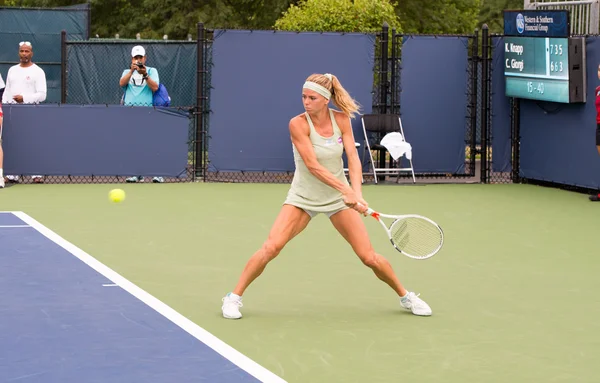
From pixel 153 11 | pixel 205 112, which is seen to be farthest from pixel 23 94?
pixel 153 11

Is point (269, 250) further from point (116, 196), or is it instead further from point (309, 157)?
point (116, 196)

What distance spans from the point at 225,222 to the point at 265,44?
5459 millimetres

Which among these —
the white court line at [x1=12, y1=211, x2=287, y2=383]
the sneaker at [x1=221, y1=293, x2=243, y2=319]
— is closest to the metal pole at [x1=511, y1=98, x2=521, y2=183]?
the white court line at [x1=12, y1=211, x2=287, y2=383]

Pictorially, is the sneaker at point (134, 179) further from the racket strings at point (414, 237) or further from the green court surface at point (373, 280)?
the racket strings at point (414, 237)

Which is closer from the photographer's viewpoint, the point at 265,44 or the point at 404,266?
the point at 404,266

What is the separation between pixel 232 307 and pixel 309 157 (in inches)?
46.2

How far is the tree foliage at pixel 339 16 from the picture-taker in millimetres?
20156

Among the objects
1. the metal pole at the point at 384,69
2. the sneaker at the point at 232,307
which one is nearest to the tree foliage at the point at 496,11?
the metal pole at the point at 384,69

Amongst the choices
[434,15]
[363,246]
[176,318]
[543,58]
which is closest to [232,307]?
[176,318]

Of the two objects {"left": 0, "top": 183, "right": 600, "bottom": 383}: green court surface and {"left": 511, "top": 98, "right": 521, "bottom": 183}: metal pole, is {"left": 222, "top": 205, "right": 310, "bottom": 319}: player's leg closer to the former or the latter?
{"left": 0, "top": 183, "right": 600, "bottom": 383}: green court surface

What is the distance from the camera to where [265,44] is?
59.6 ft

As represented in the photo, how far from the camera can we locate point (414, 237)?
8234 mm

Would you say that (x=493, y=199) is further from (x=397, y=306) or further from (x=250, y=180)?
(x=397, y=306)

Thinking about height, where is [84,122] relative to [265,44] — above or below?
below
